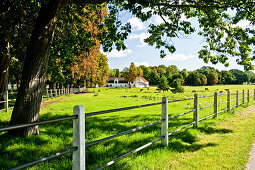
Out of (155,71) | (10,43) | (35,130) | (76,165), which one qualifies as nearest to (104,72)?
(10,43)

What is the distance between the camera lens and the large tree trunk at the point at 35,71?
219 inches

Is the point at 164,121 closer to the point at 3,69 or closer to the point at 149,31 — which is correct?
the point at 149,31

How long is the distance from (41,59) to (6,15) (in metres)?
4.82

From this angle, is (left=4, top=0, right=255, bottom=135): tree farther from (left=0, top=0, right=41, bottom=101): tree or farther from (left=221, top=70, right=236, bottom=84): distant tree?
(left=221, top=70, right=236, bottom=84): distant tree

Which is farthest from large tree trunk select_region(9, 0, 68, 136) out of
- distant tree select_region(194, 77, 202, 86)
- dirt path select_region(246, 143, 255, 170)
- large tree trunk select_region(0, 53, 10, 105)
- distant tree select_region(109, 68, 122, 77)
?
distant tree select_region(109, 68, 122, 77)

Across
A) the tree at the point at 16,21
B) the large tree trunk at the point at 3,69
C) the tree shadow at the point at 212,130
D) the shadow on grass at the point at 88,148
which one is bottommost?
the tree shadow at the point at 212,130

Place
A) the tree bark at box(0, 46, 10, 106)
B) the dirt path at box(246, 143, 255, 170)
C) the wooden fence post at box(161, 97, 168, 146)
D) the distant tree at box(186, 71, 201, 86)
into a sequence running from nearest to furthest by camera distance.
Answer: the dirt path at box(246, 143, 255, 170) → the wooden fence post at box(161, 97, 168, 146) → the tree bark at box(0, 46, 10, 106) → the distant tree at box(186, 71, 201, 86)

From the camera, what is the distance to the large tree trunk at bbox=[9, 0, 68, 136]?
18.3 ft

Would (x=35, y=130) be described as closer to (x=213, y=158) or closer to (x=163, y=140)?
(x=163, y=140)

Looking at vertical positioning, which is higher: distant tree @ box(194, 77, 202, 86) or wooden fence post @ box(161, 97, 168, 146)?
distant tree @ box(194, 77, 202, 86)

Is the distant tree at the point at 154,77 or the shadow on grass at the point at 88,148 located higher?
the distant tree at the point at 154,77

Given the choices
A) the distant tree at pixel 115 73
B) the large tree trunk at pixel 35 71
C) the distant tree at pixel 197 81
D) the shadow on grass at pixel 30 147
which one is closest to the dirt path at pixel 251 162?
the shadow on grass at pixel 30 147

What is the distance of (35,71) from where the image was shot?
5613 millimetres

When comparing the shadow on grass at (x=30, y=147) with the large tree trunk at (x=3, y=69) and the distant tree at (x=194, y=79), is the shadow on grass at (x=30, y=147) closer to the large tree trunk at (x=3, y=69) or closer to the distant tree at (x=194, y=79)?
the large tree trunk at (x=3, y=69)
